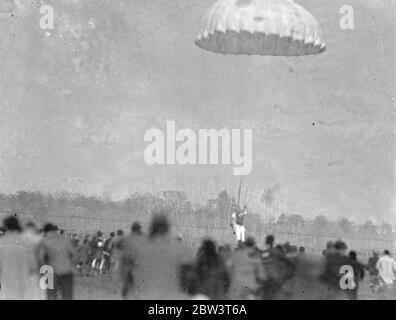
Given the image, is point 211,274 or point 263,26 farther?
point 263,26

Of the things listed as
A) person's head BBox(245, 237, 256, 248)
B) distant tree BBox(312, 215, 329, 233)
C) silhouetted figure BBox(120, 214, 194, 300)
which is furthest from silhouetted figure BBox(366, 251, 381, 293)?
distant tree BBox(312, 215, 329, 233)

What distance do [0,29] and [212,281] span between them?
37572mm

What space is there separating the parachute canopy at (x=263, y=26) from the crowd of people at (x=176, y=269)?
4.56 meters

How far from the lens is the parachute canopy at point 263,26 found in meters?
16.0

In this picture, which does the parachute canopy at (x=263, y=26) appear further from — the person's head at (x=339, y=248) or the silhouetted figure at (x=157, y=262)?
the silhouetted figure at (x=157, y=262)

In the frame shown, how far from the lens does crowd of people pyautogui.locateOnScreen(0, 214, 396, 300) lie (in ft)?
39.5

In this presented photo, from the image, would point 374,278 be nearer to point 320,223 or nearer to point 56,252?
point 56,252

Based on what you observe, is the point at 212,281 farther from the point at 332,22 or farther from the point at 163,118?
the point at 332,22

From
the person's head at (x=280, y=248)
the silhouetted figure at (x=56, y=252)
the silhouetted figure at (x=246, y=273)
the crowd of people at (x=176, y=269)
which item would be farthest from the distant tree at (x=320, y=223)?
the silhouetted figure at (x=56, y=252)

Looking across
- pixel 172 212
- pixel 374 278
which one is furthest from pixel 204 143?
pixel 374 278

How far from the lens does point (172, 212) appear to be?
52.7m

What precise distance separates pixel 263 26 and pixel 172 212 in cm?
3719

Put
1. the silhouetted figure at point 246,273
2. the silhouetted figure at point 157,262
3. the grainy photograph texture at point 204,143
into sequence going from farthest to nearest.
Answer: the grainy photograph texture at point 204,143, the silhouetted figure at point 157,262, the silhouetted figure at point 246,273
